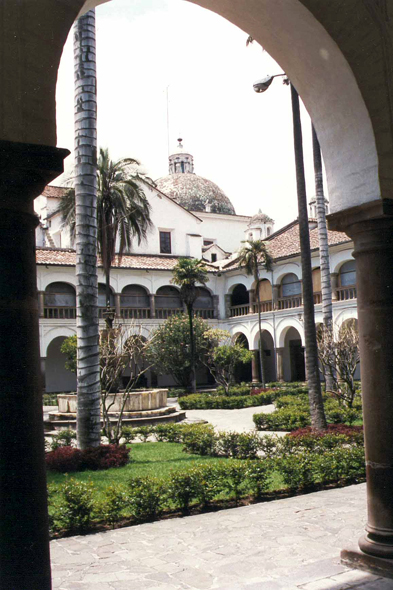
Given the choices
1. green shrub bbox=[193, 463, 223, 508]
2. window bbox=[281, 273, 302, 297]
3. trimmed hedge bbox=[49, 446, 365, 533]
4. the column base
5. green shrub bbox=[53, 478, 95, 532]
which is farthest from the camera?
window bbox=[281, 273, 302, 297]

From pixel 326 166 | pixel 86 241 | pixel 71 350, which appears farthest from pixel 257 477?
pixel 71 350

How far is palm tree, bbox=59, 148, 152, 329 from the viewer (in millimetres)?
21750

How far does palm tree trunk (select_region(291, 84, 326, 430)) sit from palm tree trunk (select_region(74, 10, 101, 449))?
14.5 feet

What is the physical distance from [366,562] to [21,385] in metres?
2.76

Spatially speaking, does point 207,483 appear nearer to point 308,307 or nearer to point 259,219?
point 308,307

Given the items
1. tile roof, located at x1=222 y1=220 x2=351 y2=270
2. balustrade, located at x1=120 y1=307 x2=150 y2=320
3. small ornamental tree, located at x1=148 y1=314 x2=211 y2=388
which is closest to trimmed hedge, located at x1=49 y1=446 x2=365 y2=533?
small ornamental tree, located at x1=148 y1=314 x2=211 y2=388

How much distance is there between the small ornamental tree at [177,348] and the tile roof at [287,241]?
750cm

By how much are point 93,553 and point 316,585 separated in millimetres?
2335

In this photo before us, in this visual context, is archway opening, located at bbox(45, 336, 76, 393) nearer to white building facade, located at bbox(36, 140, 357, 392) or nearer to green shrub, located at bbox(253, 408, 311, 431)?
white building facade, located at bbox(36, 140, 357, 392)

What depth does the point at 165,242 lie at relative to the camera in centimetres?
4100

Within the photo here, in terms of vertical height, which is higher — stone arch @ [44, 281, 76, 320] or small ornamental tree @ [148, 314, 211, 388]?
stone arch @ [44, 281, 76, 320]

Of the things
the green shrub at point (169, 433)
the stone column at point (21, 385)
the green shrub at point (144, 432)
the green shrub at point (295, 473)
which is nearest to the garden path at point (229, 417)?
the green shrub at point (169, 433)

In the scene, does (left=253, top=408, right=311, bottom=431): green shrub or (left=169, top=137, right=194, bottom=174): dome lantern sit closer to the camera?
(left=253, top=408, right=311, bottom=431): green shrub

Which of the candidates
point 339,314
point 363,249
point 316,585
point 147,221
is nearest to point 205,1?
point 363,249
